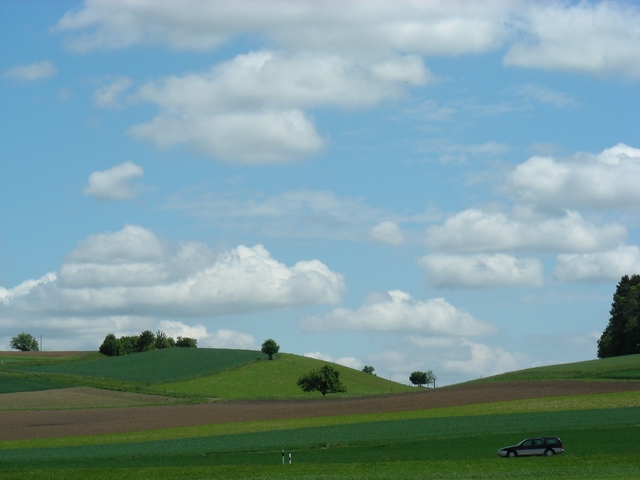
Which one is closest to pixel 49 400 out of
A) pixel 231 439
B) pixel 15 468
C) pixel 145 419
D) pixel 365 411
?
pixel 145 419

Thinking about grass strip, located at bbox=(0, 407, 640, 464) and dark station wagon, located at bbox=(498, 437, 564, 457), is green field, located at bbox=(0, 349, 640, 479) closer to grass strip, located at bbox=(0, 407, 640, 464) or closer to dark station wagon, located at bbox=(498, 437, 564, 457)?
grass strip, located at bbox=(0, 407, 640, 464)

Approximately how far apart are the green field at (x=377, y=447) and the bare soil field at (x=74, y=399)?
35.8 metres

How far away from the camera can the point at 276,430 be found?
70.2m

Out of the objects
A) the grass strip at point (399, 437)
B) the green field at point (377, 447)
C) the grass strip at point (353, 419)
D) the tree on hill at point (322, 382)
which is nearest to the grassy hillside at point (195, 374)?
the tree on hill at point (322, 382)

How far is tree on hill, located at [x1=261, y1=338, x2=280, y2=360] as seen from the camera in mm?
172250

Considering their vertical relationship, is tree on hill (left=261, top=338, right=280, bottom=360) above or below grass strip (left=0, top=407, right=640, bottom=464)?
above

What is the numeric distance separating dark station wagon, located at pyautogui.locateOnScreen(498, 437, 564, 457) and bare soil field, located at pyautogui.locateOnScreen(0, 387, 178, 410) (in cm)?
6772

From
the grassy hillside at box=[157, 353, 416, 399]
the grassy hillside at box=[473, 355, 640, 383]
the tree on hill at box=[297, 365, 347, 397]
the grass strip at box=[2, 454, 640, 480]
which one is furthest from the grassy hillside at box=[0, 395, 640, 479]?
the tree on hill at box=[297, 365, 347, 397]

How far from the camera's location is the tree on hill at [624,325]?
148 meters

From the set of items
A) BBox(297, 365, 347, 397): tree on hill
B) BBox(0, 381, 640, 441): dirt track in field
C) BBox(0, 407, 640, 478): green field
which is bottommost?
BBox(0, 407, 640, 478): green field

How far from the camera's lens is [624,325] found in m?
155

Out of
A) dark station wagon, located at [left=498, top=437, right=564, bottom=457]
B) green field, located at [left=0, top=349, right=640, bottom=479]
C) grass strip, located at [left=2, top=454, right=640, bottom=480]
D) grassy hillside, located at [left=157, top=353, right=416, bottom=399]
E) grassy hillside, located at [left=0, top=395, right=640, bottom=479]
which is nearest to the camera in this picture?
grass strip, located at [left=2, top=454, right=640, bottom=480]

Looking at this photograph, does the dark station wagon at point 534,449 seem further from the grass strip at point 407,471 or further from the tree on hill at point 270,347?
the tree on hill at point 270,347

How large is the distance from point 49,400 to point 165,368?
54.4 m
